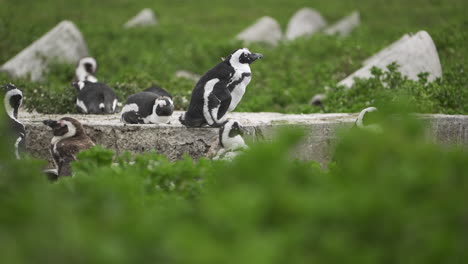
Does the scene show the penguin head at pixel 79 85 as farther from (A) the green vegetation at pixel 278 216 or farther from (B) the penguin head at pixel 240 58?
(A) the green vegetation at pixel 278 216

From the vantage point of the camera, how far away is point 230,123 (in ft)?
22.1

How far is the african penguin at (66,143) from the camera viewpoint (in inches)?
254

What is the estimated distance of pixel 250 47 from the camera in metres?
15.9

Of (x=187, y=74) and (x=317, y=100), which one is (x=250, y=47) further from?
(x=317, y=100)

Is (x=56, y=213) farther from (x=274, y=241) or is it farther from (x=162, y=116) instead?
(x=162, y=116)

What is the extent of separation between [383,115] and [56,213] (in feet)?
4.98

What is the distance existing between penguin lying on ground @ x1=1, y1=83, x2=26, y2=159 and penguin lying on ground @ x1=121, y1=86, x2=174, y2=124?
1.16 metres

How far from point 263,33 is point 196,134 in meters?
12.0

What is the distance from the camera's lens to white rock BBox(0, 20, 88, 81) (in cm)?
1304

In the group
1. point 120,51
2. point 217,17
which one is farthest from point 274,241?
point 217,17

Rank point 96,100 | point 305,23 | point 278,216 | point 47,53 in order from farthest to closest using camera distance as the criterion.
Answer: point 305,23
point 47,53
point 96,100
point 278,216

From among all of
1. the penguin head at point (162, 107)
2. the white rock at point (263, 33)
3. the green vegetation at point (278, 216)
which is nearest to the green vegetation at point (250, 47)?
the white rock at point (263, 33)

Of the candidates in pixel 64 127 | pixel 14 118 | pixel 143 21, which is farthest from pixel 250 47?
pixel 64 127

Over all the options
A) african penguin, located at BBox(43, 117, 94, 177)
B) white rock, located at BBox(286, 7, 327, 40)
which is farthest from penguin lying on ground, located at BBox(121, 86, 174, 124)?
white rock, located at BBox(286, 7, 327, 40)
